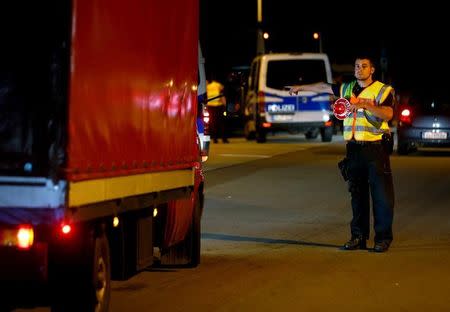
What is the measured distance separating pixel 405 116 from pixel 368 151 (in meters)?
15.2

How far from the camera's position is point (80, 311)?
23.5ft

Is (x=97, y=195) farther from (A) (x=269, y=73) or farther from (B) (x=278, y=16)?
(B) (x=278, y=16)

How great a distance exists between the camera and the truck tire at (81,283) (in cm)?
698

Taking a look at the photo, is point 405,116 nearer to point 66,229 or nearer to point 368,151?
point 368,151

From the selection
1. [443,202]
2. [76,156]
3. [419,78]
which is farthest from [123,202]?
[419,78]

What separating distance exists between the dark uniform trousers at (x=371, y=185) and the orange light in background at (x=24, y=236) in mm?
5215

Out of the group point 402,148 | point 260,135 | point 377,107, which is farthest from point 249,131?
point 377,107

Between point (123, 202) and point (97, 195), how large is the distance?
57 cm

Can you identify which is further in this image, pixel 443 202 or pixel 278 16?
pixel 278 16

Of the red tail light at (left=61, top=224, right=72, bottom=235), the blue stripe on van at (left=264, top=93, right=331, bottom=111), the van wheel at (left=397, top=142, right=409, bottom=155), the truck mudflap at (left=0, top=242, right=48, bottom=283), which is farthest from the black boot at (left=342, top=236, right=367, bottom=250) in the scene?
the blue stripe on van at (left=264, top=93, right=331, bottom=111)

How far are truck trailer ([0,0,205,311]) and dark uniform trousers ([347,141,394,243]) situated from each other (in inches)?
128

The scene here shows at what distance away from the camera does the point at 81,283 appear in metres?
7.07

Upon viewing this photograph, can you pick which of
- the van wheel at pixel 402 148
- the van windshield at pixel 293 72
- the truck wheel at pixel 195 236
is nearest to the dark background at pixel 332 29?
the van windshield at pixel 293 72

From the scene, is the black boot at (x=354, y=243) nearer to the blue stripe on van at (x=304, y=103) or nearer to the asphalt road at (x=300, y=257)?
the asphalt road at (x=300, y=257)
